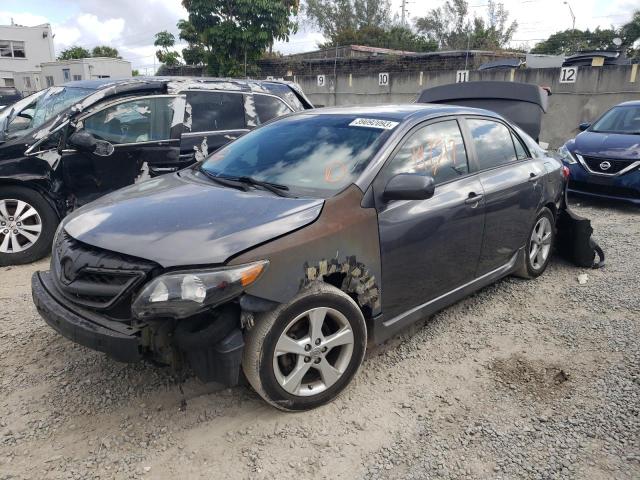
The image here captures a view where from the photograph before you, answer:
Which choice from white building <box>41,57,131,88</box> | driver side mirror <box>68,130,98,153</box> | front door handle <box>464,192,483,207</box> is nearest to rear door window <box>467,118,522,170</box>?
front door handle <box>464,192,483,207</box>

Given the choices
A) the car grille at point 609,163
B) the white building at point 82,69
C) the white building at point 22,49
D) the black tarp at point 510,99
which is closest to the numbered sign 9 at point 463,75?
the car grille at point 609,163

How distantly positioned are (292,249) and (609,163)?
21.5ft

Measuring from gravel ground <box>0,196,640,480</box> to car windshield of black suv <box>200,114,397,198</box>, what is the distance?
1.26 meters

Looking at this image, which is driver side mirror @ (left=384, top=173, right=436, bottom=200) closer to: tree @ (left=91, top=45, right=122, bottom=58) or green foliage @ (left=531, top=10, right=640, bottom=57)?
green foliage @ (left=531, top=10, right=640, bottom=57)

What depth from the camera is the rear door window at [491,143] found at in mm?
3811

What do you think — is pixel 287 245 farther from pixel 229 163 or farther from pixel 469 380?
pixel 469 380

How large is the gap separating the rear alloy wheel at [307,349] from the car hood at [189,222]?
15.5 inches

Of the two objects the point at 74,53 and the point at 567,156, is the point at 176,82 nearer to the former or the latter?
the point at 567,156

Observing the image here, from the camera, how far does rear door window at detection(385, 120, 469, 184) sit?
3.16 metres

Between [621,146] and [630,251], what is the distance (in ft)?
8.24

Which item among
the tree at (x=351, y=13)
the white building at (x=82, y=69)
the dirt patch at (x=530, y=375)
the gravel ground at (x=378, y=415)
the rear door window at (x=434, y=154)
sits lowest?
the dirt patch at (x=530, y=375)

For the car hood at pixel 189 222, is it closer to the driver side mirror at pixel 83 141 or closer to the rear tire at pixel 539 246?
the driver side mirror at pixel 83 141

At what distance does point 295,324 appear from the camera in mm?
2627

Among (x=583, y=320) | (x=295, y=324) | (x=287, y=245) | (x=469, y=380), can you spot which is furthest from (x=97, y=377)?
(x=583, y=320)
